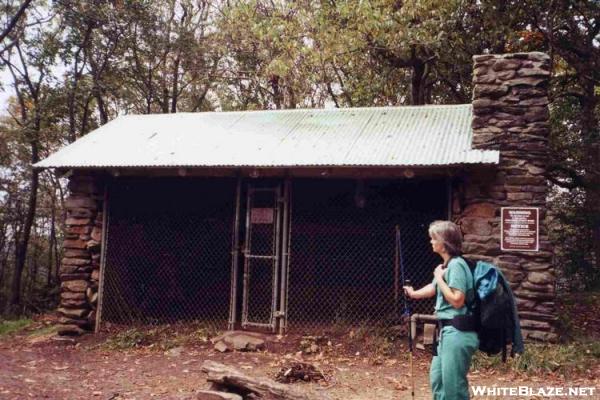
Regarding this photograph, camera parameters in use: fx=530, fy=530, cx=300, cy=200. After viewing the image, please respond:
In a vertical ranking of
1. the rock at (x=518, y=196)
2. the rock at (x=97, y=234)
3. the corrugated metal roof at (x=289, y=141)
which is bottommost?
the rock at (x=97, y=234)

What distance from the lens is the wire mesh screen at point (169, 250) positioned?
8.88 meters

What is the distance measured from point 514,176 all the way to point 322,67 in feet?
27.5

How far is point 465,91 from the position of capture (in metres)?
13.7

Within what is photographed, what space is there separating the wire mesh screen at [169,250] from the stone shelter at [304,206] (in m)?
0.02

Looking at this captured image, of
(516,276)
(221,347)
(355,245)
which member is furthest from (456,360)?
(355,245)

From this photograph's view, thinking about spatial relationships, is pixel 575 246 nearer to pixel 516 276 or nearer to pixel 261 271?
pixel 516 276

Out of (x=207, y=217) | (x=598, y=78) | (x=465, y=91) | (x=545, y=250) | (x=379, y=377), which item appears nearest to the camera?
(x=379, y=377)

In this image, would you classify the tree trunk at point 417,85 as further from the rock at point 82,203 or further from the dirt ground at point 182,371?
the rock at point 82,203

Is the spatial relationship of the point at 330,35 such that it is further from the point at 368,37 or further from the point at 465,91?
the point at 465,91

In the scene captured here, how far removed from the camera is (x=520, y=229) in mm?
6895

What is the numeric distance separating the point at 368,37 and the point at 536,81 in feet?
19.8

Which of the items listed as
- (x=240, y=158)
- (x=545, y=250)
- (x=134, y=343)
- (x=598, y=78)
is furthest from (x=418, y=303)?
(x=598, y=78)

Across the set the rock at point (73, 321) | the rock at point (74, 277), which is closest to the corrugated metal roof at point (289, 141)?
the rock at point (74, 277)

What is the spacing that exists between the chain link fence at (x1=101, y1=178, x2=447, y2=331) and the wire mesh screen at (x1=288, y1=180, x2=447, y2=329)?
17mm
